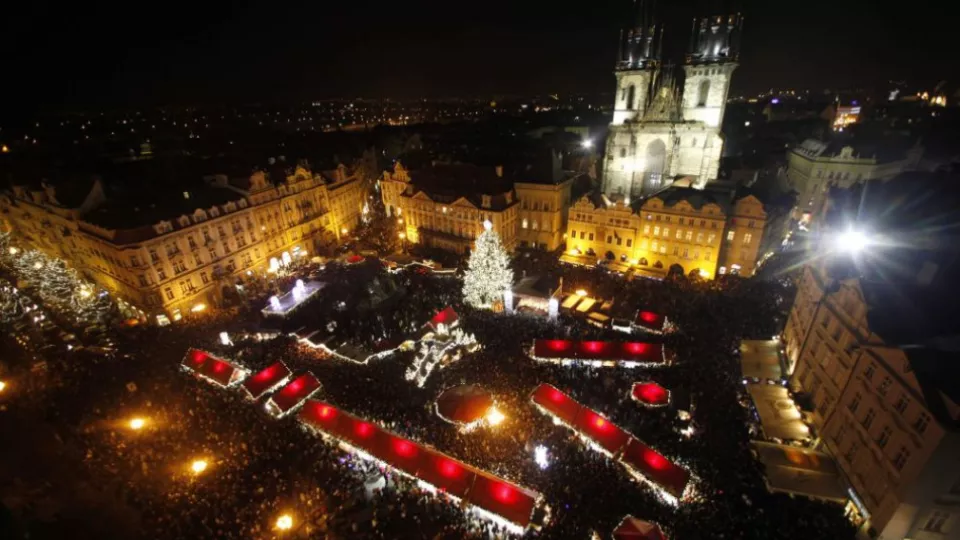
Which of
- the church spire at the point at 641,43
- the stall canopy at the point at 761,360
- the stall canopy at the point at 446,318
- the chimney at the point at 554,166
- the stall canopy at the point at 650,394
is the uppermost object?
the church spire at the point at 641,43

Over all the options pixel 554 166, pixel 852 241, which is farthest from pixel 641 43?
pixel 852 241

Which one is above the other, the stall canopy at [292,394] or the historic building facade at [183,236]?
the historic building facade at [183,236]

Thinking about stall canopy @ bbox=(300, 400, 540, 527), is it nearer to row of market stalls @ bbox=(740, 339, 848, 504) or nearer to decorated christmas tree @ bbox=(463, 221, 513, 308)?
row of market stalls @ bbox=(740, 339, 848, 504)

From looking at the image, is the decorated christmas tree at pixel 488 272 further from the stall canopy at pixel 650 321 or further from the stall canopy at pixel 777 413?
the stall canopy at pixel 777 413

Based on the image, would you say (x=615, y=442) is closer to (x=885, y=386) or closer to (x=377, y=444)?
(x=885, y=386)

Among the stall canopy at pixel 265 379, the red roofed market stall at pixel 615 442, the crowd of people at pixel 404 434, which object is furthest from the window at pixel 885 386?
the stall canopy at pixel 265 379

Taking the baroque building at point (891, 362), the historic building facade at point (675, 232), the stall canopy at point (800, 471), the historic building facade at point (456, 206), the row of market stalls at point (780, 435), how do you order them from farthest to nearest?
the historic building facade at point (456, 206) < the historic building facade at point (675, 232) < the row of market stalls at point (780, 435) < the stall canopy at point (800, 471) < the baroque building at point (891, 362)

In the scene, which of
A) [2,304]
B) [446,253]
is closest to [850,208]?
[446,253]
